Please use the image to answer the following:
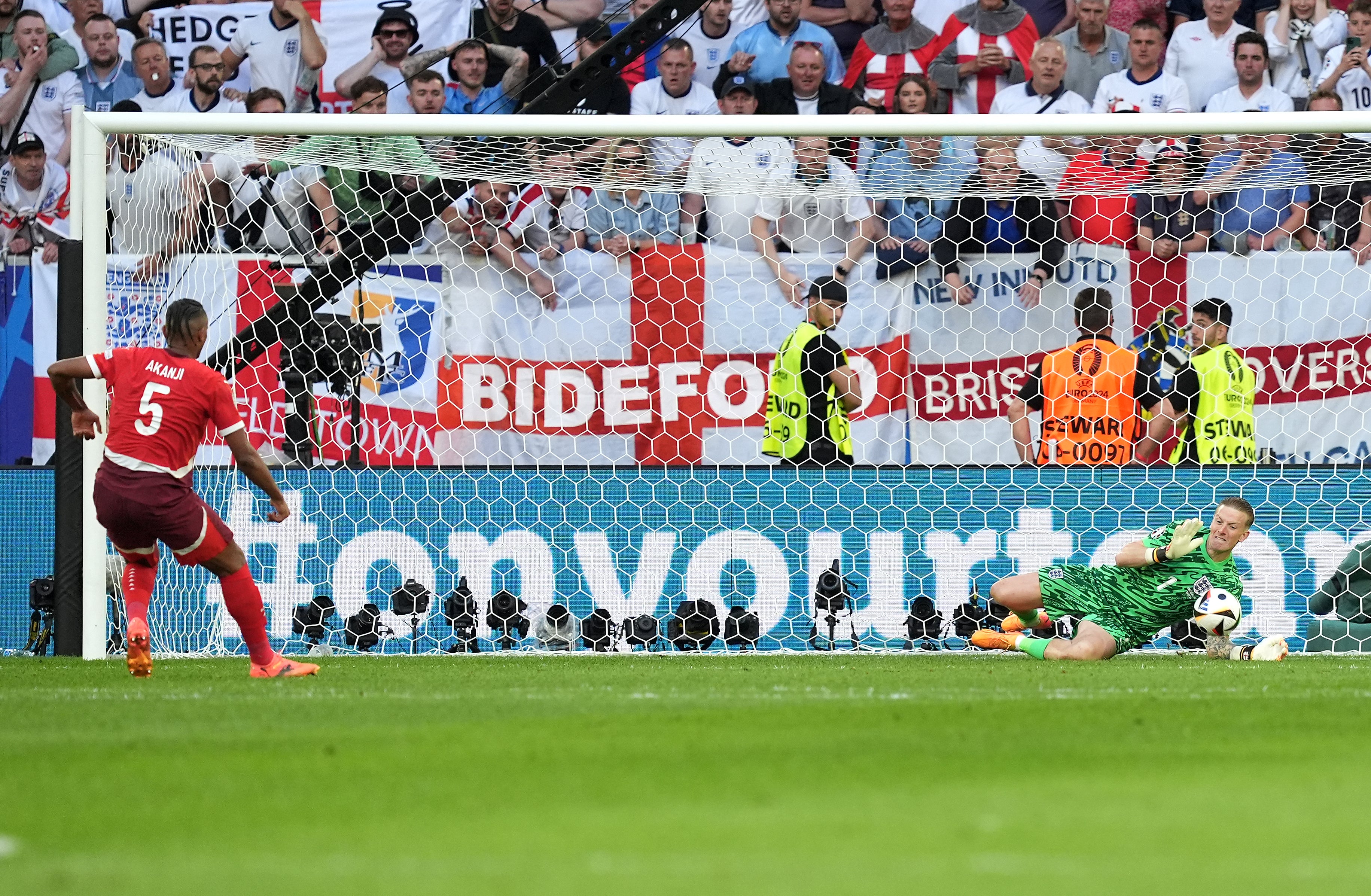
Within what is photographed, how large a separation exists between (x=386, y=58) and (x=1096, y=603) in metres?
7.40

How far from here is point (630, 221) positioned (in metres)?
10.3

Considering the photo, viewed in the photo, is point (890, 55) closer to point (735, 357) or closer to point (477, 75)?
point (477, 75)

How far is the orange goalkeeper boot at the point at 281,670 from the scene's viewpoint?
704 centimetres

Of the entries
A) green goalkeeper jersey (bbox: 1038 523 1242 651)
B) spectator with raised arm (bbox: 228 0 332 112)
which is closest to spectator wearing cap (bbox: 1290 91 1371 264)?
green goalkeeper jersey (bbox: 1038 523 1242 651)

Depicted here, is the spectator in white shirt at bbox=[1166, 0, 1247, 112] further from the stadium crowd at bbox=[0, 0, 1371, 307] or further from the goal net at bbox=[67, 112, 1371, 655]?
the goal net at bbox=[67, 112, 1371, 655]

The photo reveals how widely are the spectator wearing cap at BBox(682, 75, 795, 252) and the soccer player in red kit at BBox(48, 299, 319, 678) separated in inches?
119

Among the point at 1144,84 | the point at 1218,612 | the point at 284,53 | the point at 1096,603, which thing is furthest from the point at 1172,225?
the point at 284,53

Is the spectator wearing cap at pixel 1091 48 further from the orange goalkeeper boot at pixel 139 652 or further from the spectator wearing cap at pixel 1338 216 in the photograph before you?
the orange goalkeeper boot at pixel 139 652

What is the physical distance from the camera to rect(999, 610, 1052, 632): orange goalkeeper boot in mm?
8609

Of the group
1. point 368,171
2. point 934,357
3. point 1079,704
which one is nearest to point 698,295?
point 934,357

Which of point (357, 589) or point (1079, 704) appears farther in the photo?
point (357, 589)

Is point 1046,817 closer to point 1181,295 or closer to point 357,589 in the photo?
point 357,589

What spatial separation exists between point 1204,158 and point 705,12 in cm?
482

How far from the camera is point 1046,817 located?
3.34 metres
